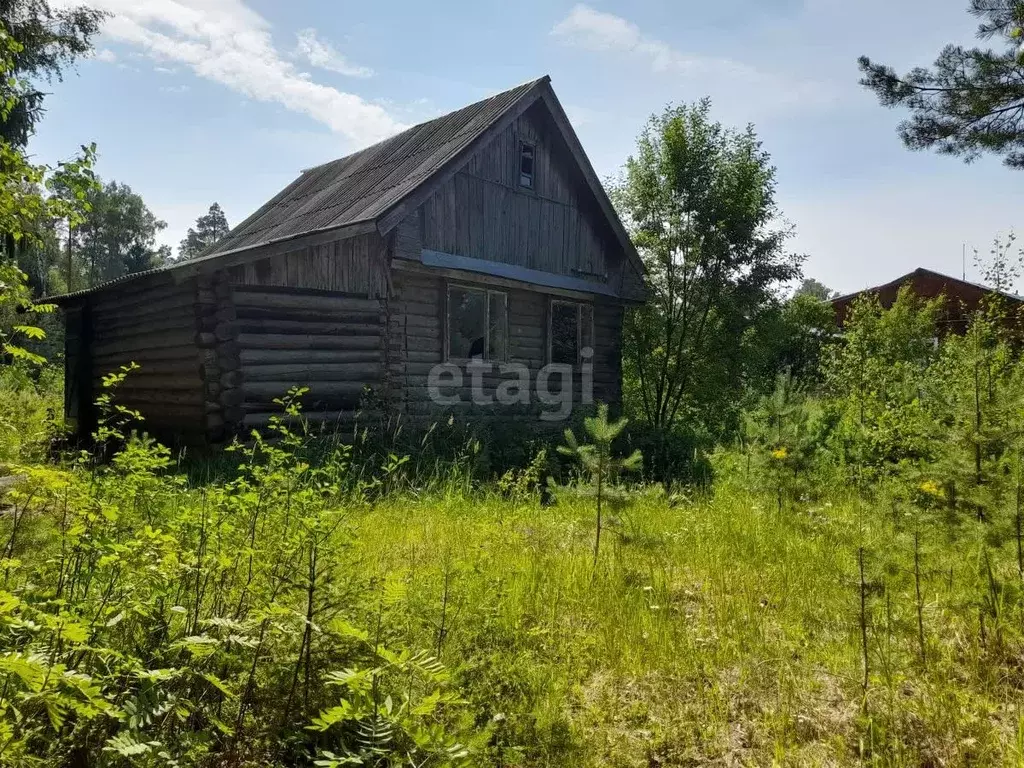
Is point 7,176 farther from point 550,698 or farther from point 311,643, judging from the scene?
point 550,698

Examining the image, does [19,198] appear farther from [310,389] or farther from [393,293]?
[393,293]

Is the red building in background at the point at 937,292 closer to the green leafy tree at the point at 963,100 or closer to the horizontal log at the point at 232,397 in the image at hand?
the green leafy tree at the point at 963,100

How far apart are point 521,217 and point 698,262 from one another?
4.95 meters

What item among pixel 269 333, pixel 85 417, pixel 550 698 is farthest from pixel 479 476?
pixel 85 417

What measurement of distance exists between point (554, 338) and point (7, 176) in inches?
422

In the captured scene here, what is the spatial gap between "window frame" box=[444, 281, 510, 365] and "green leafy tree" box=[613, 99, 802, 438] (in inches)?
161

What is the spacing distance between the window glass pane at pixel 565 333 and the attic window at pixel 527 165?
2.49 metres

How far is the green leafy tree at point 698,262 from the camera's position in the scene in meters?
14.2

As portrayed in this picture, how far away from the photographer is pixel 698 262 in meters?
14.5

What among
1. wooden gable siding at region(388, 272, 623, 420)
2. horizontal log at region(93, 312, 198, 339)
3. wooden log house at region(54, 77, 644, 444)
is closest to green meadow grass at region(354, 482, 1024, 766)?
wooden log house at region(54, 77, 644, 444)

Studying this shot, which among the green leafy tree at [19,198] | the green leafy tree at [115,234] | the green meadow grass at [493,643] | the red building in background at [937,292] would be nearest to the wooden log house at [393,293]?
the green leafy tree at [19,198]

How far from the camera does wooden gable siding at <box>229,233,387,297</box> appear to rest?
8734mm

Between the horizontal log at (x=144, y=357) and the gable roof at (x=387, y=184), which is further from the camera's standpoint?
the horizontal log at (x=144, y=357)

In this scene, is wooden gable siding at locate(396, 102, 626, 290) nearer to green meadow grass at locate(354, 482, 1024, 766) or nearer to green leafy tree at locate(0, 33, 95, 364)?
green leafy tree at locate(0, 33, 95, 364)
